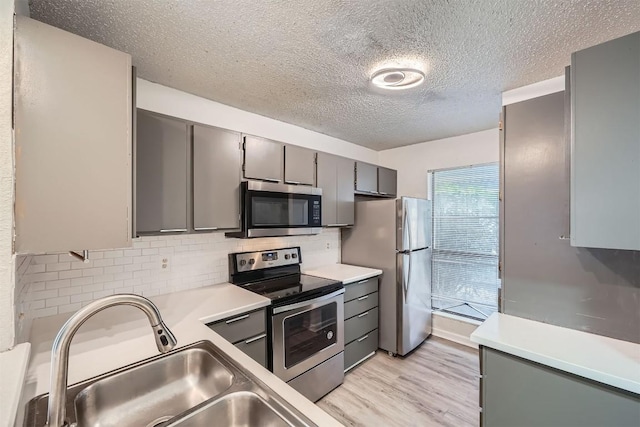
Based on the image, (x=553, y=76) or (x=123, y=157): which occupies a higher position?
(x=553, y=76)

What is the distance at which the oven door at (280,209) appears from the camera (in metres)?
2.20

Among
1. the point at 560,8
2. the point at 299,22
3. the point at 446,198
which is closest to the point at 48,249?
the point at 299,22

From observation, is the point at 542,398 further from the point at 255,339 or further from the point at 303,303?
the point at 255,339

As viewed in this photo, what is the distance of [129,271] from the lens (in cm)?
191

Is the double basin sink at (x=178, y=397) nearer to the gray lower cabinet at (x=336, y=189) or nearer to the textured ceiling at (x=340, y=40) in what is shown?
the textured ceiling at (x=340, y=40)

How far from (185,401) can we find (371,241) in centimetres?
240

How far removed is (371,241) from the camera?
10.5 ft

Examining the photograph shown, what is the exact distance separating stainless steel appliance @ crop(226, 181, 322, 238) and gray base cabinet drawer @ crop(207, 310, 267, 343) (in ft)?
2.08

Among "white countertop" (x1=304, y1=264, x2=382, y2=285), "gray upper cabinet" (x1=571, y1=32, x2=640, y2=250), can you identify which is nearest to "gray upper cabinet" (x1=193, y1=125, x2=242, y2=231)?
"white countertop" (x1=304, y1=264, x2=382, y2=285)

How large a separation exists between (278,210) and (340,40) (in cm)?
135

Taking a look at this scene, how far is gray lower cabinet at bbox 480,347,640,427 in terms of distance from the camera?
3.91ft

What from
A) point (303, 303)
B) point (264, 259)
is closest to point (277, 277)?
point (264, 259)

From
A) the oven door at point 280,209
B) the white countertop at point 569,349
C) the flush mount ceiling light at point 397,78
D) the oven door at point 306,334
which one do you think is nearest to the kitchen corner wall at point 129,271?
the oven door at point 280,209

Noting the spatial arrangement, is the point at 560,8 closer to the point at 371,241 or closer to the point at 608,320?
the point at 608,320
